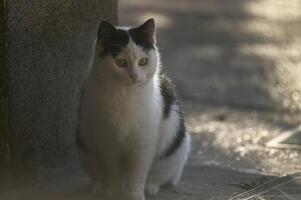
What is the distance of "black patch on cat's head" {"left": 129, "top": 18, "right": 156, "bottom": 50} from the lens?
4730 millimetres

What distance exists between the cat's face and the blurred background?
1.79 m

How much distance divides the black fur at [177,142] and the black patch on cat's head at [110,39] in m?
0.83

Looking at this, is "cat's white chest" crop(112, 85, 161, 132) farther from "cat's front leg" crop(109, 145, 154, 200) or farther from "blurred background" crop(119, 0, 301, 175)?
"blurred background" crop(119, 0, 301, 175)

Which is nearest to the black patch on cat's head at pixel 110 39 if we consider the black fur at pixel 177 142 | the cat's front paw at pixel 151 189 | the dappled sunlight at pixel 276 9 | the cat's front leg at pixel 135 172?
the cat's front leg at pixel 135 172

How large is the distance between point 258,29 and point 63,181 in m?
8.29

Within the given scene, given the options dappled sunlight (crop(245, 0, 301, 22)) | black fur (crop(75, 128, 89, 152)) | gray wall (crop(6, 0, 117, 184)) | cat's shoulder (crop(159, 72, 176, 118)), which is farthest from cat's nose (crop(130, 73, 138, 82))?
dappled sunlight (crop(245, 0, 301, 22))

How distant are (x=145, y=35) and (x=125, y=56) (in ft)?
0.85

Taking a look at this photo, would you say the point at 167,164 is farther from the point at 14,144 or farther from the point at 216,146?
the point at 216,146

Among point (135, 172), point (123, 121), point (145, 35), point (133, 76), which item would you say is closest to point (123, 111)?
point (123, 121)

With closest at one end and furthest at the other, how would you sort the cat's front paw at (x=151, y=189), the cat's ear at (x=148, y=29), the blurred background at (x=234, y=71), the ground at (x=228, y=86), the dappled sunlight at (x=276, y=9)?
the cat's ear at (x=148, y=29), the cat's front paw at (x=151, y=189), the ground at (x=228, y=86), the blurred background at (x=234, y=71), the dappled sunlight at (x=276, y=9)

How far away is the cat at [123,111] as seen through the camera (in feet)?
15.2

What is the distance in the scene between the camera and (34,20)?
505cm

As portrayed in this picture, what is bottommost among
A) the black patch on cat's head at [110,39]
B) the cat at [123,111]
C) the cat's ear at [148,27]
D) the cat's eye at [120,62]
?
the cat at [123,111]

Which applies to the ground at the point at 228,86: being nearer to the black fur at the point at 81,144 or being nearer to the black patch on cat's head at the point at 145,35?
the black fur at the point at 81,144
